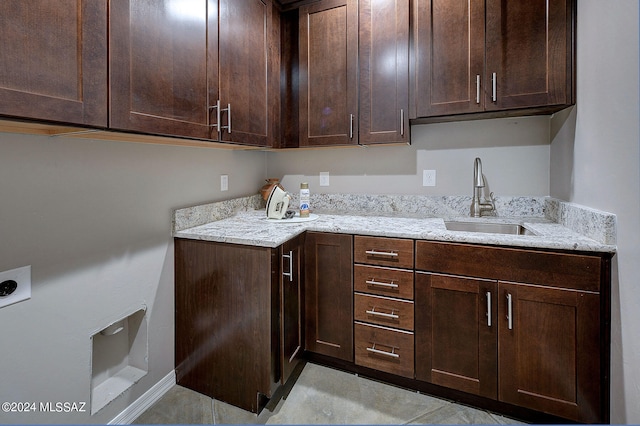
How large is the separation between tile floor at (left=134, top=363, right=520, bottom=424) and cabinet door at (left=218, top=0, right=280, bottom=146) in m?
1.38

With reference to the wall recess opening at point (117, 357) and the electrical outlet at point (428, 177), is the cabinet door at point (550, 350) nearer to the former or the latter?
the electrical outlet at point (428, 177)

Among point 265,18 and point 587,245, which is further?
point 265,18

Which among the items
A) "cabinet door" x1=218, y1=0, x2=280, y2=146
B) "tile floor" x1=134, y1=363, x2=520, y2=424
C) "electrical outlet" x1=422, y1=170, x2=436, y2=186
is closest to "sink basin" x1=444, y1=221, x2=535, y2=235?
"electrical outlet" x1=422, y1=170, x2=436, y2=186

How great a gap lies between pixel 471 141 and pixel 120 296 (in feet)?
7.21

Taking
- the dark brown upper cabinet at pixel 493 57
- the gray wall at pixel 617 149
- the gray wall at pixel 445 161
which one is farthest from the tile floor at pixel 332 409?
the dark brown upper cabinet at pixel 493 57

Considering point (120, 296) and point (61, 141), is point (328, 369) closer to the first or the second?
point (120, 296)

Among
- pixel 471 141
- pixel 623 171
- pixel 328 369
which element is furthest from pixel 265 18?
pixel 328 369

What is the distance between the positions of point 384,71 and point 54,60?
157 cm

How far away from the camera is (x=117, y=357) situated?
59.0 inches

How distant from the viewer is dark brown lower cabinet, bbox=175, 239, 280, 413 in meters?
1.46

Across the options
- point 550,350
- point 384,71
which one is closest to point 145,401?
point 550,350

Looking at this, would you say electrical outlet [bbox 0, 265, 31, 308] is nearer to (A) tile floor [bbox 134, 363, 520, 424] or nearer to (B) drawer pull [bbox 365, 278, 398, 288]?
(A) tile floor [bbox 134, 363, 520, 424]

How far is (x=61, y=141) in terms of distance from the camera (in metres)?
1.15

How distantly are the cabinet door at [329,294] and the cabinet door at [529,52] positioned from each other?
1.17m
